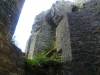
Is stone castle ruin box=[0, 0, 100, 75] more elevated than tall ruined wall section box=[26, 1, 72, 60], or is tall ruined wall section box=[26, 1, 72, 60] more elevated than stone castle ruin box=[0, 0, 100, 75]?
tall ruined wall section box=[26, 1, 72, 60]

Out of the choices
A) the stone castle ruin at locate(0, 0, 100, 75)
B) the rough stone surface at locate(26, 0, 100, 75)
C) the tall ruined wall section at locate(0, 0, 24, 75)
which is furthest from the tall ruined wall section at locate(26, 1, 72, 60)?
the tall ruined wall section at locate(0, 0, 24, 75)

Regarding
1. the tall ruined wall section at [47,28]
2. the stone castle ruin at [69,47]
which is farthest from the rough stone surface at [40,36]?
the stone castle ruin at [69,47]

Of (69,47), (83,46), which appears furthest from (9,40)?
(83,46)

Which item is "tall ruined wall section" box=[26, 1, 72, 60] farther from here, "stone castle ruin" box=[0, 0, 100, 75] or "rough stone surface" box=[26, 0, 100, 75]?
"rough stone surface" box=[26, 0, 100, 75]

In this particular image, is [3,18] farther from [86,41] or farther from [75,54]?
[86,41]

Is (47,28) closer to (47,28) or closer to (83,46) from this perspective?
(47,28)

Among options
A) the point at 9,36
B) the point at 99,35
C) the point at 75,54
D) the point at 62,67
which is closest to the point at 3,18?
the point at 9,36

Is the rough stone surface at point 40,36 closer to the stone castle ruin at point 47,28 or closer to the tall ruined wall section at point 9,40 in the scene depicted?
the stone castle ruin at point 47,28

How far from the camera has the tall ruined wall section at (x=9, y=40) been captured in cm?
301

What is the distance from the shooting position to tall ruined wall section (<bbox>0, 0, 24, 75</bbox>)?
9.88 feet

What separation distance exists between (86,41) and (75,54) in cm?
60

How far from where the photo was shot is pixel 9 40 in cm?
329

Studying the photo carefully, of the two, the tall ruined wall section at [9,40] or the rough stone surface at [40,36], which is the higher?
the rough stone surface at [40,36]

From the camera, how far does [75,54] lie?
4719mm
